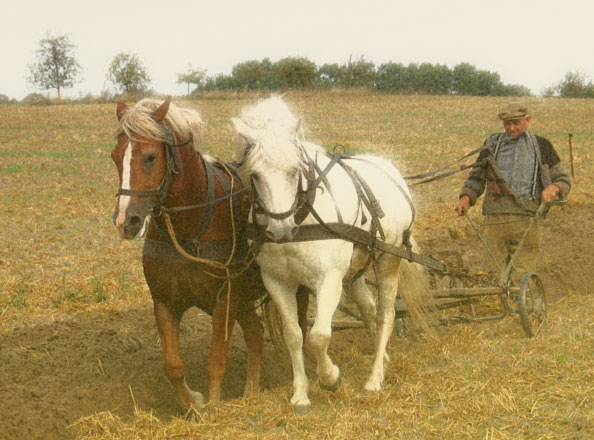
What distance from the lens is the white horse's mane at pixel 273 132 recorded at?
13.7 ft

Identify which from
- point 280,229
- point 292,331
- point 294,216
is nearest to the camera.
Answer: point 280,229

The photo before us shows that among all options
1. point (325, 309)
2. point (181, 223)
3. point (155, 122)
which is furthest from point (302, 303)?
point (155, 122)

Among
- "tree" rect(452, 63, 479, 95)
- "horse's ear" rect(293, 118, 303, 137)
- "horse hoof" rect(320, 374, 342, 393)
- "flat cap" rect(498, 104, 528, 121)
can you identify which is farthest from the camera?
"tree" rect(452, 63, 479, 95)

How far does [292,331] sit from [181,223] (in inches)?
43.8

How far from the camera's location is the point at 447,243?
415 inches

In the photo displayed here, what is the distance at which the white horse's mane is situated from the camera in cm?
419

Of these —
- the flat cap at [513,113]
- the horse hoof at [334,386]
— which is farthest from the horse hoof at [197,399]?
the flat cap at [513,113]

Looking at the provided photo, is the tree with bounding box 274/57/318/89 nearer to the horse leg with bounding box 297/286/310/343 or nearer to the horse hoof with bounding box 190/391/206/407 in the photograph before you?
the horse leg with bounding box 297/286/310/343

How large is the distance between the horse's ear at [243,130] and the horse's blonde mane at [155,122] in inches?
8.9

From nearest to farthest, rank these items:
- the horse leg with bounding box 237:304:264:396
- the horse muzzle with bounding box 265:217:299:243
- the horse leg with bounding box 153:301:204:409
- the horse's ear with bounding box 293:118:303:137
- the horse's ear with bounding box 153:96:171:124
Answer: the horse's ear with bounding box 153:96:171:124 < the horse muzzle with bounding box 265:217:299:243 < the horse's ear with bounding box 293:118:303:137 < the horse leg with bounding box 153:301:204:409 < the horse leg with bounding box 237:304:264:396

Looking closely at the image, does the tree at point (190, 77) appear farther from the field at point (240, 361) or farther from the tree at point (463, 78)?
the field at point (240, 361)

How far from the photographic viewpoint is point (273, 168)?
4.18 meters

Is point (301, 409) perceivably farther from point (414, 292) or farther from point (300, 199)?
point (414, 292)

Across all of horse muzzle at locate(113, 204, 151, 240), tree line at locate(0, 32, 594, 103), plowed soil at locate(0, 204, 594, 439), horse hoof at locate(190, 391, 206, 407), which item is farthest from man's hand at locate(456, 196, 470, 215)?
tree line at locate(0, 32, 594, 103)
